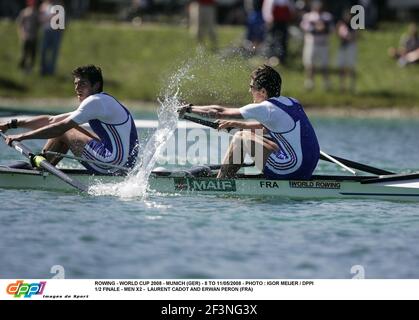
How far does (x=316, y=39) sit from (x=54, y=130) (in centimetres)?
1720

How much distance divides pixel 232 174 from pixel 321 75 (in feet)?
62.2

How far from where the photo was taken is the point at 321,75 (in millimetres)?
32812

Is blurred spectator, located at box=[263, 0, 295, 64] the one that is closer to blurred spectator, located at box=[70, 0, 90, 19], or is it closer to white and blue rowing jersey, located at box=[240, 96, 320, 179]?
blurred spectator, located at box=[70, 0, 90, 19]

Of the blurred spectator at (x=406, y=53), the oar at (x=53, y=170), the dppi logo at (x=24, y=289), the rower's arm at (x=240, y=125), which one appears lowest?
the dppi logo at (x=24, y=289)

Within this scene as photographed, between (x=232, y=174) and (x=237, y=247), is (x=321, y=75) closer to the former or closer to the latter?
(x=232, y=174)

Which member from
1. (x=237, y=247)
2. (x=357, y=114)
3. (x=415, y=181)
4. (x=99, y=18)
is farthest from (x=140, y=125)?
(x=99, y=18)

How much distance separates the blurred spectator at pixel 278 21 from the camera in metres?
30.7

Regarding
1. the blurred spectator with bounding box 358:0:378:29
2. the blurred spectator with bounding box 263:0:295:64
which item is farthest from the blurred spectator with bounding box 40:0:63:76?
the blurred spectator with bounding box 358:0:378:29

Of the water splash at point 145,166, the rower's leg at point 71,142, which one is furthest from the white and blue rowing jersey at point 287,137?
the rower's leg at point 71,142

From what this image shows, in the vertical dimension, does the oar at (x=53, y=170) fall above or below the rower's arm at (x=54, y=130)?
below

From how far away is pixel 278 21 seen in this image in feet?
101

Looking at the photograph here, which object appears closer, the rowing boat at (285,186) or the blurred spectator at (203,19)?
the rowing boat at (285,186)

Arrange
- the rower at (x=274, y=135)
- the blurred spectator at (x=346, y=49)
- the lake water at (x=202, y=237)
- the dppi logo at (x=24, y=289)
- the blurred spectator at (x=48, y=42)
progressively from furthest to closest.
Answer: the blurred spectator at (x=48, y=42) < the blurred spectator at (x=346, y=49) < the rower at (x=274, y=135) < the lake water at (x=202, y=237) < the dppi logo at (x=24, y=289)

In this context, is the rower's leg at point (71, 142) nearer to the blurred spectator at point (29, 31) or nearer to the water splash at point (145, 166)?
the water splash at point (145, 166)
